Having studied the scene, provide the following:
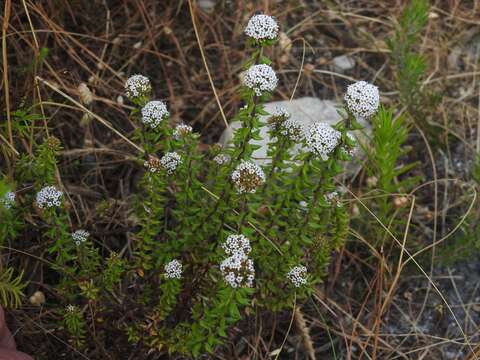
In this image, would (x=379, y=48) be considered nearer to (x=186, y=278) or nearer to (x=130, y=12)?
(x=130, y=12)

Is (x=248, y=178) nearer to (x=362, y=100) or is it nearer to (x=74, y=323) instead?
(x=362, y=100)

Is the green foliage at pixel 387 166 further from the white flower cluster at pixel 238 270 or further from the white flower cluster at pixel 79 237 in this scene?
the white flower cluster at pixel 79 237

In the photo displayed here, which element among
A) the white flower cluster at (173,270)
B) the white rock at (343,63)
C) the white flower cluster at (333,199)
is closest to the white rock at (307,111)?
the white rock at (343,63)

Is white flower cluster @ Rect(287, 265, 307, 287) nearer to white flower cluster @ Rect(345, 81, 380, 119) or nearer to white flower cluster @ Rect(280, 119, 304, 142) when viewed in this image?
white flower cluster @ Rect(280, 119, 304, 142)

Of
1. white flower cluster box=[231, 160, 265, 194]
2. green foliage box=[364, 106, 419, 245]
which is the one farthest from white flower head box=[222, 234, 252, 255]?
green foliage box=[364, 106, 419, 245]

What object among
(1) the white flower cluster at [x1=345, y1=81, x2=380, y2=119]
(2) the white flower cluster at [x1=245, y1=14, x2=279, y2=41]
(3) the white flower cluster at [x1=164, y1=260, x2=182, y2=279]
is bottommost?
(3) the white flower cluster at [x1=164, y1=260, x2=182, y2=279]

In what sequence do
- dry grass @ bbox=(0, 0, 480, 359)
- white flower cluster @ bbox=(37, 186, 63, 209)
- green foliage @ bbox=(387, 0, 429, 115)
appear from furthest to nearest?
green foliage @ bbox=(387, 0, 429, 115), dry grass @ bbox=(0, 0, 480, 359), white flower cluster @ bbox=(37, 186, 63, 209)
